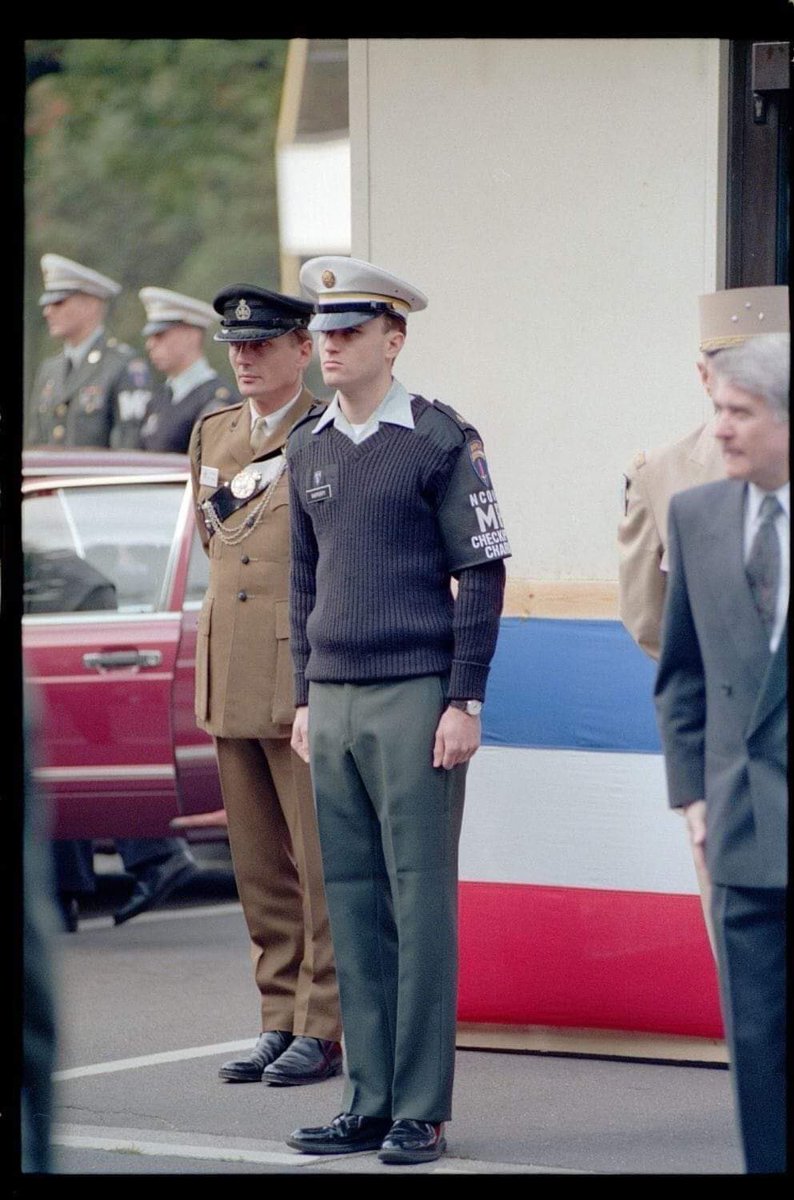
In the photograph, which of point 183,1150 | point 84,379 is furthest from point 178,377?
point 183,1150

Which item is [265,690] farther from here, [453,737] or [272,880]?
[453,737]

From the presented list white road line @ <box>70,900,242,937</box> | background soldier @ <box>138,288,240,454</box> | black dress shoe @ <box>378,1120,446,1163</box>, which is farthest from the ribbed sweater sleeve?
background soldier @ <box>138,288,240,454</box>

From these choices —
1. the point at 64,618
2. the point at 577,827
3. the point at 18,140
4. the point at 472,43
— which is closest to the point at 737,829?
the point at 18,140

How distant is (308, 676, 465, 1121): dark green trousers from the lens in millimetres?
5426

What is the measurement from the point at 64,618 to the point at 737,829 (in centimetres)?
482

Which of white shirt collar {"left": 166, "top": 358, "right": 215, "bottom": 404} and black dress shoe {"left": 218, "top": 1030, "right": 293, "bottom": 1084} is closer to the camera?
black dress shoe {"left": 218, "top": 1030, "right": 293, "bottom": 1084}

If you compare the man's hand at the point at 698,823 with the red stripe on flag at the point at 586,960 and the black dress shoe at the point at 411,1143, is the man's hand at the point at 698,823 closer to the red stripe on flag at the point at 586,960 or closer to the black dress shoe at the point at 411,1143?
the black dress shoe at the point at 411,1143

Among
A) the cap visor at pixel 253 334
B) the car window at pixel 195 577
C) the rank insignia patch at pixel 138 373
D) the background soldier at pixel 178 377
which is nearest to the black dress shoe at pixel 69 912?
the car window at pixel 195 577

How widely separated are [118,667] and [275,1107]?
2712 millimetres

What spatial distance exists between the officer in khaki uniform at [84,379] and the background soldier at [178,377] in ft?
0.39

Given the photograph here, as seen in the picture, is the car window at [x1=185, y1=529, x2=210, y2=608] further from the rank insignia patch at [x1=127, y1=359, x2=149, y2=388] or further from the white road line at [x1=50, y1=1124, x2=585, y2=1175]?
the rank insignia patch at [x1=127, y1=359, x2=149, y2=388]

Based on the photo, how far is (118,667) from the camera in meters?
8.43

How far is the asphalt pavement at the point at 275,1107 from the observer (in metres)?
5.46

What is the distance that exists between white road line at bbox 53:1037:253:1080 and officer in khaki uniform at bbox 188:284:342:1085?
1.03 feet
